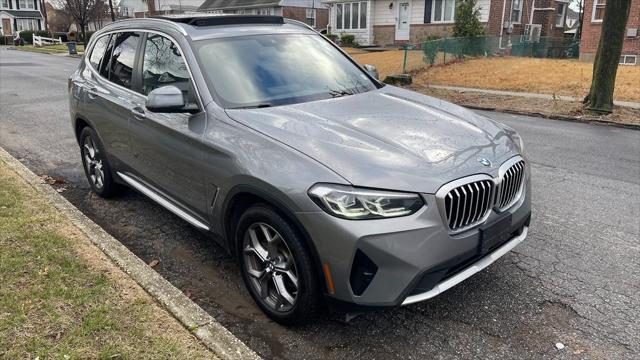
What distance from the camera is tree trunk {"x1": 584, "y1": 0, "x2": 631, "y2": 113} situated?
1058 centimetres

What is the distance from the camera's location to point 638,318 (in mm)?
3359

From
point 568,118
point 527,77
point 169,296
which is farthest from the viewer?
point 527,77

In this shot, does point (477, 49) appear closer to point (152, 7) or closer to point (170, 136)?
point (170, 136)

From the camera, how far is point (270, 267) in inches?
128

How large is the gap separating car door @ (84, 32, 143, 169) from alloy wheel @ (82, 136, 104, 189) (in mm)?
327

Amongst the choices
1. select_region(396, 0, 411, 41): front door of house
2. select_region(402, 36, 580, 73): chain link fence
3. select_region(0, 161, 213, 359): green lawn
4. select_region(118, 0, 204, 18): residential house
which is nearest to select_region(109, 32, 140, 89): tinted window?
select_region(0, 161, 213, 359): green lawn

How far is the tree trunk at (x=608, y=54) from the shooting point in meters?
10.6

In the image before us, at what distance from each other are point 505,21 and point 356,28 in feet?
32.8

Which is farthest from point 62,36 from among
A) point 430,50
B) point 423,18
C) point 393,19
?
point 430,50

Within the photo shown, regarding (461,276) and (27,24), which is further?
(27,24)

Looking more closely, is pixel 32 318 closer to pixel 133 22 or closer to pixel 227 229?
pixel 227 229

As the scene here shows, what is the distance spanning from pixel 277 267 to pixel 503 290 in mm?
1635

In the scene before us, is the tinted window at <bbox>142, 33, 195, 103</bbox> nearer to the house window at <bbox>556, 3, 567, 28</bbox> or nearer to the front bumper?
the front bumper

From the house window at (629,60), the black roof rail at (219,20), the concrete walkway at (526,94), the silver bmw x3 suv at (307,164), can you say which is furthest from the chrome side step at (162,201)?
the house window at (629,60)
